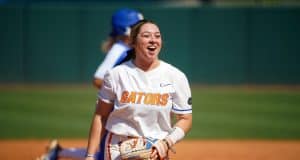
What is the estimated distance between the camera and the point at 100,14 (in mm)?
19844

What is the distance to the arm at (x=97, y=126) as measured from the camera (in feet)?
14.5

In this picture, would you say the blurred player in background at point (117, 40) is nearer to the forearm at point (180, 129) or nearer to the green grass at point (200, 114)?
the forearm at point (180, 129)

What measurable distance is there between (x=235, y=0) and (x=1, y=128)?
1951 centimetres

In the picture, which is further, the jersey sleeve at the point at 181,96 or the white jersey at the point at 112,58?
the white jersey at the point at 112,58

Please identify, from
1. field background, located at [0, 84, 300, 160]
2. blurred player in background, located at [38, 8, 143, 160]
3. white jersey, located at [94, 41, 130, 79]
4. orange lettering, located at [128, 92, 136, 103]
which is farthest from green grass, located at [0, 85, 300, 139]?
orange lettering, located at [128, 92, 136, 103]

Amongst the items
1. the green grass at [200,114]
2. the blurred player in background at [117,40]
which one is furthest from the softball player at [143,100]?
the green grass at [200,114]

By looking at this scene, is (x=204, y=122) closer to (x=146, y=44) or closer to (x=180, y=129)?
(x=180, y=129)

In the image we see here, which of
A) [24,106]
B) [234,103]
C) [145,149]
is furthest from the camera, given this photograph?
[234,103]

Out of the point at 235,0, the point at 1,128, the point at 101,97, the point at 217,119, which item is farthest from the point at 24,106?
the point at 235,0

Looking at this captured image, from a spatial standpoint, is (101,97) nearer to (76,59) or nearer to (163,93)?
(163,93)

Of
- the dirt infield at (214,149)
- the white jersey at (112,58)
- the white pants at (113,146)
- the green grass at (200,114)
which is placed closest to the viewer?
the white pants at (113,146)

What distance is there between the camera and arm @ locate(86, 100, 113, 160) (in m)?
4.41

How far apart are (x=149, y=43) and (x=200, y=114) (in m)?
8.97

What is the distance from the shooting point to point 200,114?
13.1 metres
